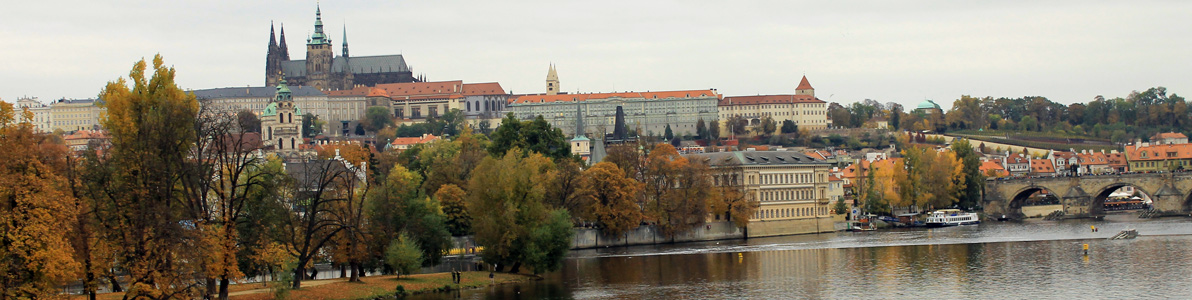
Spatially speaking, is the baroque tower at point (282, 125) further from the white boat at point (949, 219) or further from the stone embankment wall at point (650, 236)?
the stone embankment wall at point (650, 236)

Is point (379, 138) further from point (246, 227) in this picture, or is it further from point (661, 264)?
point (246, 227)

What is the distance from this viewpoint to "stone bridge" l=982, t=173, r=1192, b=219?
10038 centimetres

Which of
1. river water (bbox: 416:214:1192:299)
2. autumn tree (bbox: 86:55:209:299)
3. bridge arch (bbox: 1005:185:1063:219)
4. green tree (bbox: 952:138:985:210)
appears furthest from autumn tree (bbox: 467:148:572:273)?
bridge arch (bbox: 1005:185:1063:219)

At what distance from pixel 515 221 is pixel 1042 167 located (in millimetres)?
113776

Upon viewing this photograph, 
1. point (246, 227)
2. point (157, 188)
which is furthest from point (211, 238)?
point (246, 227)

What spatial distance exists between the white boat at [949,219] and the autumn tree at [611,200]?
29.3 m

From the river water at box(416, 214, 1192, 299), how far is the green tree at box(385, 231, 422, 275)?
1859mm

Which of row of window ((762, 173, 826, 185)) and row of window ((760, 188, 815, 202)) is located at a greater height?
row of window ((762, 173, 826, 185))

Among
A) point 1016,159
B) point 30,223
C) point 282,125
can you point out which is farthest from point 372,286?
point 1016,159

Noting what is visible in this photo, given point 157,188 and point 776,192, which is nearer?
point 157,188

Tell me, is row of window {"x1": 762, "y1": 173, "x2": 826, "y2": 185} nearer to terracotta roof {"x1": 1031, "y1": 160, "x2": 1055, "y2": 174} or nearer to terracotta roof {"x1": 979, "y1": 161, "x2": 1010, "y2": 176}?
terracotta roof {"x1": 979, "y1": 161, "x2": 1010, "y2": 176}

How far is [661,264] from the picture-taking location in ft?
199

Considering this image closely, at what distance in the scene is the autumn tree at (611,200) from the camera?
Result: 7375cm

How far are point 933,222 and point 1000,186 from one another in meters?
14.2
